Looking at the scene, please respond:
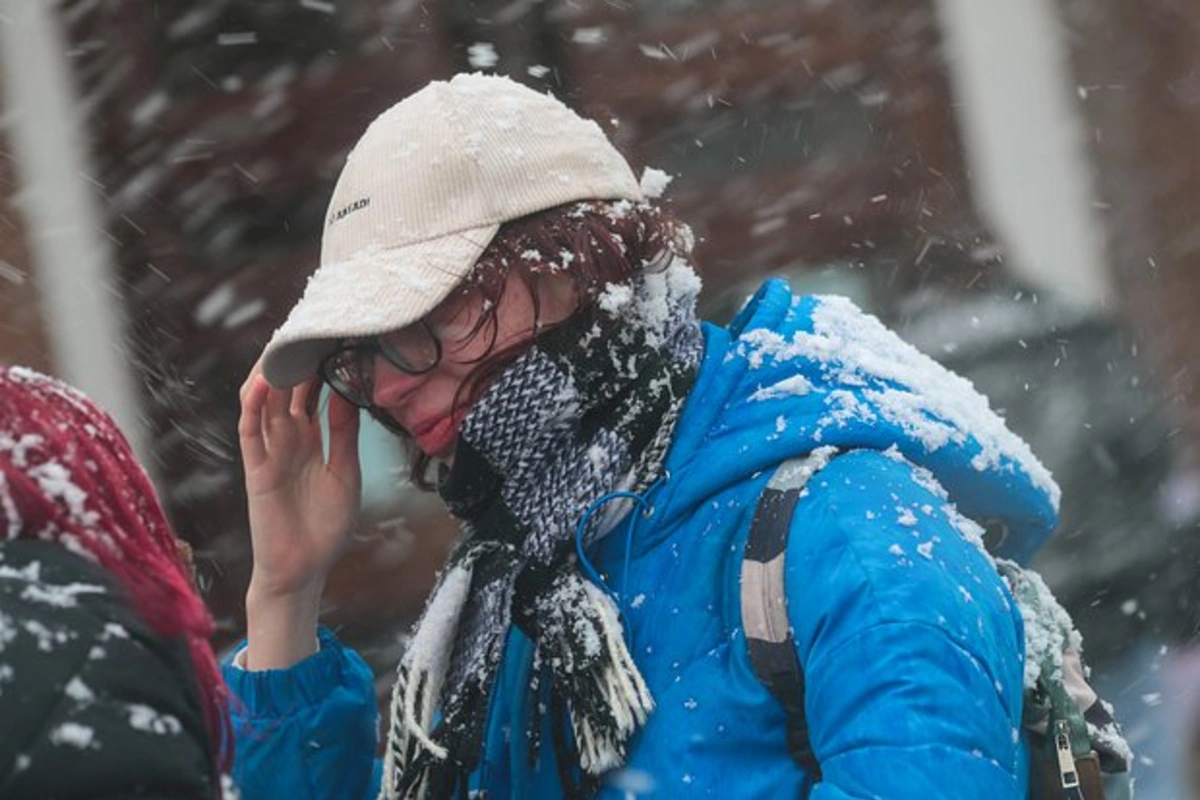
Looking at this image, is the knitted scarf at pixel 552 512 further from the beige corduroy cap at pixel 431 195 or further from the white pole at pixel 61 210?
the white pole at pixel 61 210

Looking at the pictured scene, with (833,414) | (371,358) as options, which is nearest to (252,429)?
(371,358)

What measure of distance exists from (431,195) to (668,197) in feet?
12.0

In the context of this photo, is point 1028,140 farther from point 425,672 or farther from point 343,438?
point 425,672

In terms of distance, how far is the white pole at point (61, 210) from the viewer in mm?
5617

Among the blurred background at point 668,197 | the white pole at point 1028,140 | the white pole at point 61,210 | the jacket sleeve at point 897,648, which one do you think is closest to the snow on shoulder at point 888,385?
the jacket sleeve at point 897,648

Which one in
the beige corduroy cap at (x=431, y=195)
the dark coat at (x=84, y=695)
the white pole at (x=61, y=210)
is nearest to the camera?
the dark coat at (x=84, y=695)

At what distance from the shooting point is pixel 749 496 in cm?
183

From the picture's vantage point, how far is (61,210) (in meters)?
5.70

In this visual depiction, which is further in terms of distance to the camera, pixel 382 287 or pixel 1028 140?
pixel 1028 140

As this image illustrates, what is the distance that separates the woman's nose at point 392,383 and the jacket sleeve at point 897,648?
1.80 feet

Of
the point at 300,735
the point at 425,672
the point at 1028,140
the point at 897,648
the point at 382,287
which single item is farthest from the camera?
the point at 1028,140

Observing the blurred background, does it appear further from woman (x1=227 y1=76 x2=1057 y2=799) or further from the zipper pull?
woman (x1=227 y1=76 x2=1057 y2=799)

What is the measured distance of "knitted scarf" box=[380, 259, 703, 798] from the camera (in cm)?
187

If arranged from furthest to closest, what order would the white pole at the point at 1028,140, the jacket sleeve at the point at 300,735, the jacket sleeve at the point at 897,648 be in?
the white pole at the point at 1028,140, the jacket sleeve at the point at 300,735, the jacket sleeve at the point at 897,648
